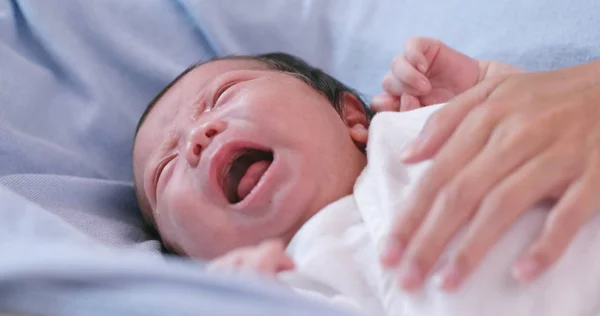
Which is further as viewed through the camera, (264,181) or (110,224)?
(110,224)

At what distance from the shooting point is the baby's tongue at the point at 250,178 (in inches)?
31.9

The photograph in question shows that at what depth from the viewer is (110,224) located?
0.95m

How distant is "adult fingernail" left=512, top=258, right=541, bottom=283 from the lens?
598 millimetres

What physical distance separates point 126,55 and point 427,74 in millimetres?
535

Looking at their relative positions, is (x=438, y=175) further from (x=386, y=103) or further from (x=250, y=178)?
(x=386, y=103)

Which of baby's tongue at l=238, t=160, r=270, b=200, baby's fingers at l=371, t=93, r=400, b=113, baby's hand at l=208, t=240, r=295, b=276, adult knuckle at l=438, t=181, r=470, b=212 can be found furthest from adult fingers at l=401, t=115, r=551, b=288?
baby's fingers at l=371, t=93, r=400, b=113

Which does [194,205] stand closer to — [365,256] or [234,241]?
[234,241]

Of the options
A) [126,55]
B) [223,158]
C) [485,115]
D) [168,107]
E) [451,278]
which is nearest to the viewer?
[451,278]

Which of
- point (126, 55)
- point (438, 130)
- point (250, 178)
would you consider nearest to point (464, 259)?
point (438, 130)

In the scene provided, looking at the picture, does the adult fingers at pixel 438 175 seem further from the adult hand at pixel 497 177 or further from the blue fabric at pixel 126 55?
the blue fabric at pixel 126 55

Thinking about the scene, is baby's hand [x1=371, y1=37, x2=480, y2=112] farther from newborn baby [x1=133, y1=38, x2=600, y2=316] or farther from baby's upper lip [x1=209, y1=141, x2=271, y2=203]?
baby's upper lip [x1=209, y1=141, x2=271, y2=203]

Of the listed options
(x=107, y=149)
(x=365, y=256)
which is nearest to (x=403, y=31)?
(x=107, y=149)

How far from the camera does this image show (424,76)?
100 cm

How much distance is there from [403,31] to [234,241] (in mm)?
689
